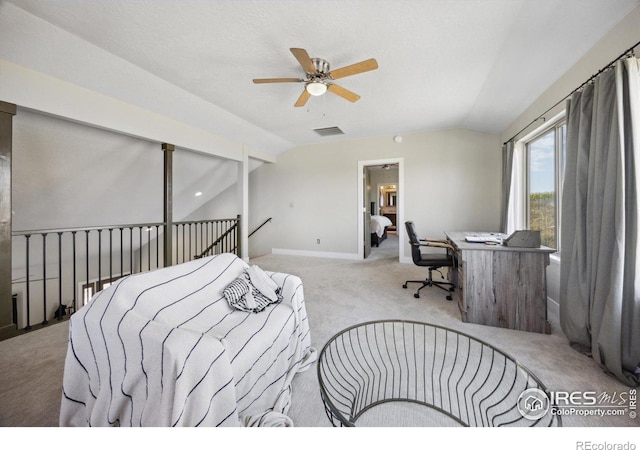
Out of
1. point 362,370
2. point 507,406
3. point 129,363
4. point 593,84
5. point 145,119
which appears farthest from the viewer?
point 145,119

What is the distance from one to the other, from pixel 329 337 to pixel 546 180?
319 cm

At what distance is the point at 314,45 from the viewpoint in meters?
2.19

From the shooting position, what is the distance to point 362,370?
171 centimetres

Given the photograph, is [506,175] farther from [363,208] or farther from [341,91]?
[341,91]

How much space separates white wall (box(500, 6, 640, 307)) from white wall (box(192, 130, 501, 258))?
1.10 metres

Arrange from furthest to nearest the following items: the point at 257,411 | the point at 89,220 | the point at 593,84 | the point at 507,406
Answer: the point at 89,220, the point at 593,84, the point at 507,406, the point at 257,411

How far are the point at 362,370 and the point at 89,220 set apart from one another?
4.52m

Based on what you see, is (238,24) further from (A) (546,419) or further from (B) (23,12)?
(A) (546,419)

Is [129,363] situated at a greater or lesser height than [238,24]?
lesser

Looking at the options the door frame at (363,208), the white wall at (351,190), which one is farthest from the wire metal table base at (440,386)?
the white wall at (351,190)

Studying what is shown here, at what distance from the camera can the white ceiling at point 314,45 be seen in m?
1.77

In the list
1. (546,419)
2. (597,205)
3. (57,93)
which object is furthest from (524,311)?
(57,93)

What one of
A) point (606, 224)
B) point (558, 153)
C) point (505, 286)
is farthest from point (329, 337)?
point (558, 153)

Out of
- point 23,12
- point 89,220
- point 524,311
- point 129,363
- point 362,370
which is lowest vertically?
point 362,370
